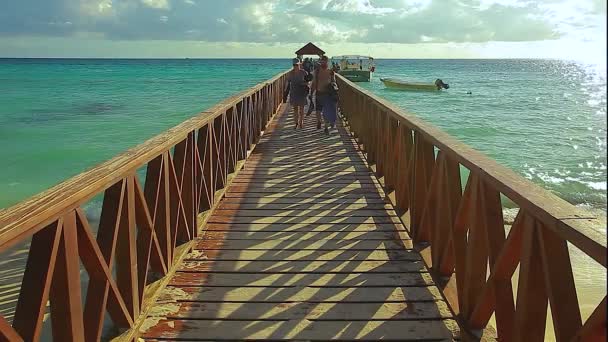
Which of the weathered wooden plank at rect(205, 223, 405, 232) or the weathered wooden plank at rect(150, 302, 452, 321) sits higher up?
the weathered wooden plank at rect(205, 223, 405, 232)

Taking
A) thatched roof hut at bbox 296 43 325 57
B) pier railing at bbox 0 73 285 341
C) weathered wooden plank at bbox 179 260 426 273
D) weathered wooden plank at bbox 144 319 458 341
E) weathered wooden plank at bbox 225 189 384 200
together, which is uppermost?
thatched roof hut at bbox 296 43 325 57

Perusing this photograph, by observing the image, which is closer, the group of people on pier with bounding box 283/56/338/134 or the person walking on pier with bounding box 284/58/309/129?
the group of people on pier with bounding box 283/56/338/134

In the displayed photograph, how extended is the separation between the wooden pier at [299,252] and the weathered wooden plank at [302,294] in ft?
0.05

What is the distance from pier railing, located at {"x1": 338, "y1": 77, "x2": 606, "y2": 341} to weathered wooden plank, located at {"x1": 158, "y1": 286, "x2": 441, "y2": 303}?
0.21 metres

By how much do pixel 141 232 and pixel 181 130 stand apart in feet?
3.08

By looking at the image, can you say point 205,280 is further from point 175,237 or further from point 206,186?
point 206,186

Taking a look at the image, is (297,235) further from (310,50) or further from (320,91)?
(310,50)

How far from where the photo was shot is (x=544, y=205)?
188 centimetres

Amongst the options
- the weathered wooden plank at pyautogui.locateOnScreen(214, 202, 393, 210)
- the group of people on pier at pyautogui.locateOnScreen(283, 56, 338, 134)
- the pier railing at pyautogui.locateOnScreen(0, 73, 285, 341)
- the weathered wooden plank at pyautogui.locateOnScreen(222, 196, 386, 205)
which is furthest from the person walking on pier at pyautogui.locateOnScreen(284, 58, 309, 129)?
the pier railing at pyautogui.locateOnScreen(0, 73, 285, 341)

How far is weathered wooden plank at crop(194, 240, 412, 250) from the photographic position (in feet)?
14.0

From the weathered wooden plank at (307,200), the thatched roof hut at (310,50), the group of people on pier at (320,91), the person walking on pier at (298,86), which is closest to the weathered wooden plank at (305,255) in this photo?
the weathered wooden plank at (307,200)

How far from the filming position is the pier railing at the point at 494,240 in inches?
70.0

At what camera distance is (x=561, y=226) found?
1699mm

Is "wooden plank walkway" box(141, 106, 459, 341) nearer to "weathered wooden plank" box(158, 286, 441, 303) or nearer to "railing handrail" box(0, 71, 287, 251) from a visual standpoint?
"weathered wooden plank" box(158, 286, 441, 303)
